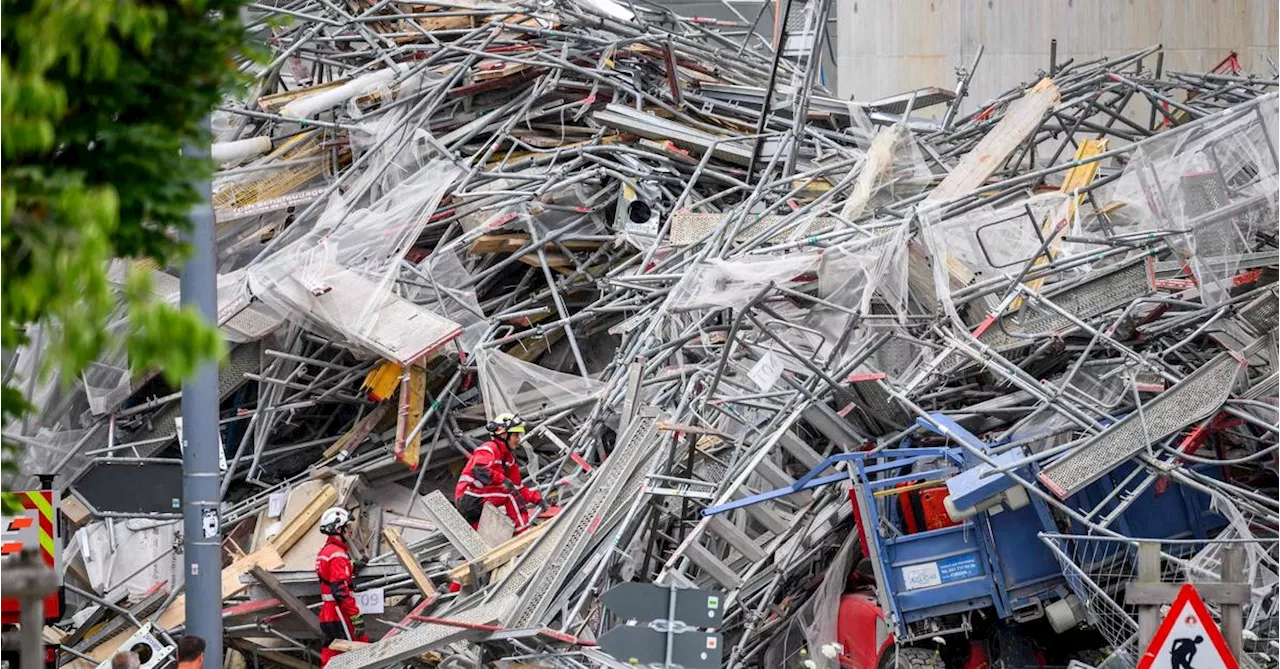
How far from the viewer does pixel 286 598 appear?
12.9 m

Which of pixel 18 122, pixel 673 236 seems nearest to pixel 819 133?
pixel 673 236

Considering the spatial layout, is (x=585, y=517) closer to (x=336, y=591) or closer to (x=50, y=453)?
(x=336, y=591)

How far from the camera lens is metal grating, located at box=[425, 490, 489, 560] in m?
12.8

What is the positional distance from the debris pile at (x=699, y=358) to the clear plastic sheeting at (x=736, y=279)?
4 cm

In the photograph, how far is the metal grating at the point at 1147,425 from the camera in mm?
10102

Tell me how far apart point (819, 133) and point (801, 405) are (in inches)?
259

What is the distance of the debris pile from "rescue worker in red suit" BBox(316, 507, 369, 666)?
25cm

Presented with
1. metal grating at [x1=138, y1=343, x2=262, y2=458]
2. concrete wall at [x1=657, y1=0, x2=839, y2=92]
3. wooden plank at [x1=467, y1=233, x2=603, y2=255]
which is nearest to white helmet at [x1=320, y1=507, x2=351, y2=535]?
metal grating at [x1=138, y1=343, x2=262, y2=458]

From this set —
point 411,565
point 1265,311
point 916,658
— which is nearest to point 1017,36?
point 1265,311

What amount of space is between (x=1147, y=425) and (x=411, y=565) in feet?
18.5

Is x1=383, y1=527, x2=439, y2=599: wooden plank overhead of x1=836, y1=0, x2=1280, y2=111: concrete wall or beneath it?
beneath

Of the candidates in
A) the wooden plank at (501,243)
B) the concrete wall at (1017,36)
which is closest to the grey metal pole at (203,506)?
the wooden plank at (501,243)

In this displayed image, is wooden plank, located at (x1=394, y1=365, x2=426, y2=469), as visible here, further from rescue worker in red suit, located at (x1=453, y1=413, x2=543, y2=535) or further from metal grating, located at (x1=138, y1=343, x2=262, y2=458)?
metal grating, located at (x1=138, y1=343, x2=262, y2=458)

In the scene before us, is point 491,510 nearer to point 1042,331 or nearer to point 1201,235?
point 1042,331
